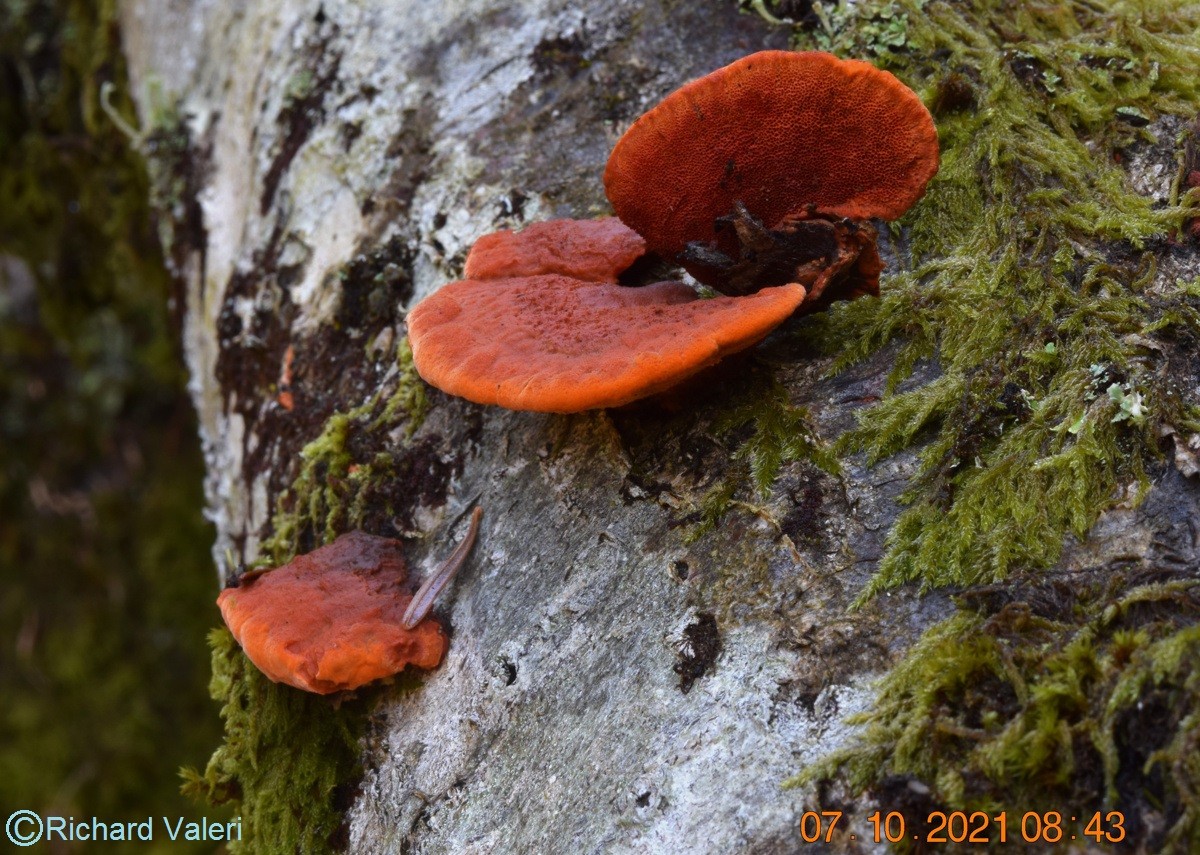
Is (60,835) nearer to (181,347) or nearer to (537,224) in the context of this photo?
(181,347)

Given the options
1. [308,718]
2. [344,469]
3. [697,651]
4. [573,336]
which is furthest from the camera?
[344,469]

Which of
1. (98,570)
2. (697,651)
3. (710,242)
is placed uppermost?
(710,242)

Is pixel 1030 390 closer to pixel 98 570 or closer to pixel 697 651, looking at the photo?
pixel 697 651

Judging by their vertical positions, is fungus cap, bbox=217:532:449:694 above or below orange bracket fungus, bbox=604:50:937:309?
below

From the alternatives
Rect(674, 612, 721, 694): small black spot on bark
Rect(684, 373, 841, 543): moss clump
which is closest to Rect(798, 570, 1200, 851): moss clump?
Rect(674, 612, 721, 694): small black spot on bark

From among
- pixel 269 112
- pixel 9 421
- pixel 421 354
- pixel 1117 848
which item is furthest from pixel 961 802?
pixel 9 421

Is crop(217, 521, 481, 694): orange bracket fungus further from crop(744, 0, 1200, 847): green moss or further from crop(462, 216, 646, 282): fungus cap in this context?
crop(744, 0, 1200, 847): green moss

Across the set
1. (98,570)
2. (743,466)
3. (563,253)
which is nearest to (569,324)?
(563,253)
